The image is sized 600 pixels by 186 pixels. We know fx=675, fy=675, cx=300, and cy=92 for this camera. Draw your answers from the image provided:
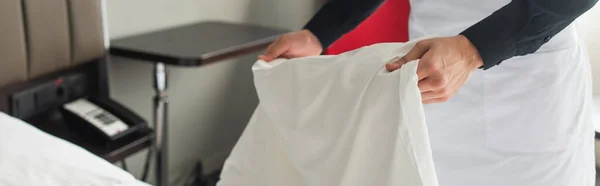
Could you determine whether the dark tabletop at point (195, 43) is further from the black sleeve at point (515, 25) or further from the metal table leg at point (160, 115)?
the black sleeve at point (515, 25)

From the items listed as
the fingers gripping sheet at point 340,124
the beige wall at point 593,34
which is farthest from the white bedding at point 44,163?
the beige wall at point 593,34

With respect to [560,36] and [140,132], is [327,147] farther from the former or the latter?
[140,132]

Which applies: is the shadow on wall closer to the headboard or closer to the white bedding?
the headboard

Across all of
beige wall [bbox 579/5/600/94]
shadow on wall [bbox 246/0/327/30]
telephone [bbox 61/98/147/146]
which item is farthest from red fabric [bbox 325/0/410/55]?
telephone [bbox 61/98/147/146]

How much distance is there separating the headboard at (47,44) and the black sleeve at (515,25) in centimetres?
86

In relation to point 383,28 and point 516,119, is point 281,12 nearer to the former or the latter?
point 383,28

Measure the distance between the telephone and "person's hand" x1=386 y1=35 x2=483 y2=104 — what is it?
0.76 meters

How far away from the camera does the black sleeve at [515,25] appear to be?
2.74ft

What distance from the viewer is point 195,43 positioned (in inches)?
66.4

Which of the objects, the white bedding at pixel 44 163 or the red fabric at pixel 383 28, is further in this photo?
the red fabric at pixel 383 28

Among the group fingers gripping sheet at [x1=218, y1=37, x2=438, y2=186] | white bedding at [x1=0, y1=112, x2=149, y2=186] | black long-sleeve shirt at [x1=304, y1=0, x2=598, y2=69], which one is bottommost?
white bedding at [x1=0, y1=112, x2=149, y2=186]

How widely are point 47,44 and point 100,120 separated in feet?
0.62

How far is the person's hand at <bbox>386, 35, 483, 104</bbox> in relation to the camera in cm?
79

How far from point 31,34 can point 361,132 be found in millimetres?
775
